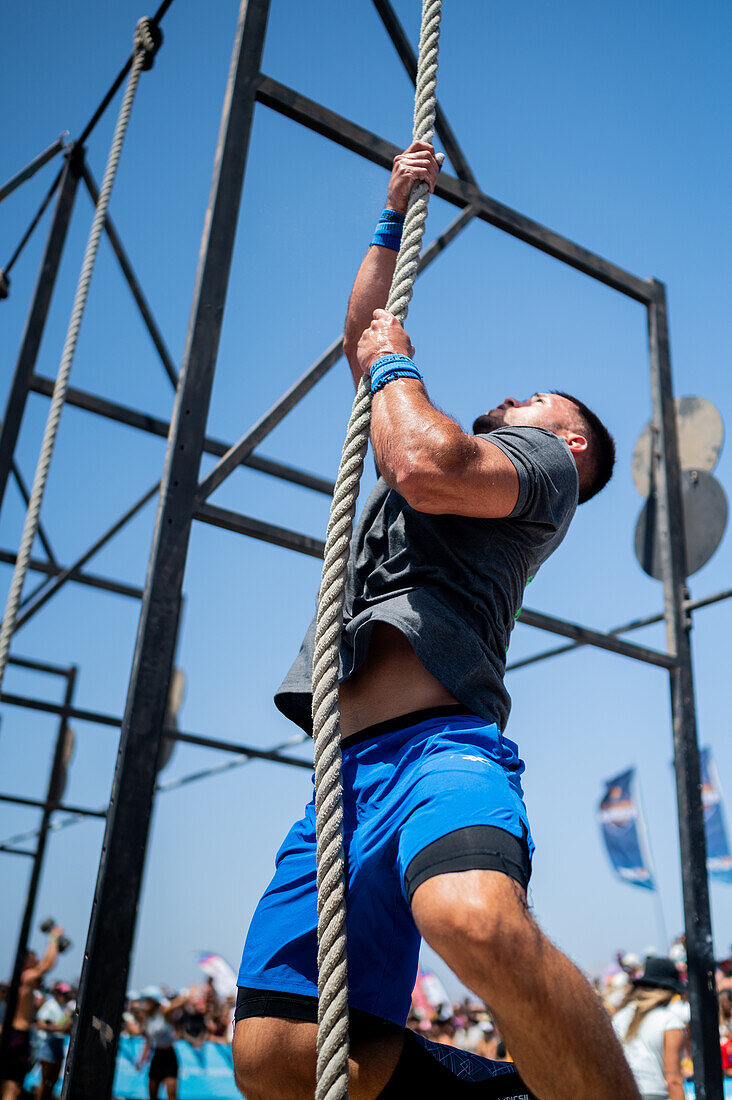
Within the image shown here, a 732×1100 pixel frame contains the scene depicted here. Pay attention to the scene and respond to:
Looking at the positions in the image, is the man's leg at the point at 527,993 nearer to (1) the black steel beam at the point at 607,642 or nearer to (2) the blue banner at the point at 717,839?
(1) the black steel beam at the point at 607,642

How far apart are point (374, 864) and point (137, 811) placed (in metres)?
1.12

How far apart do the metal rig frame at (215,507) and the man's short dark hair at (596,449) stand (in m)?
1.21

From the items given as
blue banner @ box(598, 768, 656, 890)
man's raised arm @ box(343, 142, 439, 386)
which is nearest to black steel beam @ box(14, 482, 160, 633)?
man's raised arm @ box(343, 142, 439, 386)

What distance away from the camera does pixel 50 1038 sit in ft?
32.6

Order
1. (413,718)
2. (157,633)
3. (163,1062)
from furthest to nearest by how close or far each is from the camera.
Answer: (163,1062) < (157,633) < (413,718)

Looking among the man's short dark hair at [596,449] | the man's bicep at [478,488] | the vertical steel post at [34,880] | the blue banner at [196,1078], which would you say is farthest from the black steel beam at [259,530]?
the blue banner at [196,1078]

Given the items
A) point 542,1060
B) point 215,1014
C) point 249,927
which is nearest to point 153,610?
point 249,927

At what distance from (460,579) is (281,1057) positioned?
0.91 meters

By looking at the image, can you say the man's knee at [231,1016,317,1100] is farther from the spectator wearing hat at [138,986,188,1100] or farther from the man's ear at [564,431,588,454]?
the spectator wearing hat at [138,986,188,1100]

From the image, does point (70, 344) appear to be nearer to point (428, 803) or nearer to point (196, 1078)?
point (428, 803)

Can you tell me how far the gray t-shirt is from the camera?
5.51 ft

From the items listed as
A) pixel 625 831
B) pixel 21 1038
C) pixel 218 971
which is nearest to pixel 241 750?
pixel 21 1038

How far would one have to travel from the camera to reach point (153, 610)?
2.65m

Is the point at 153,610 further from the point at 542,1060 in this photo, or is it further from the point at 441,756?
the point at 542,1060
